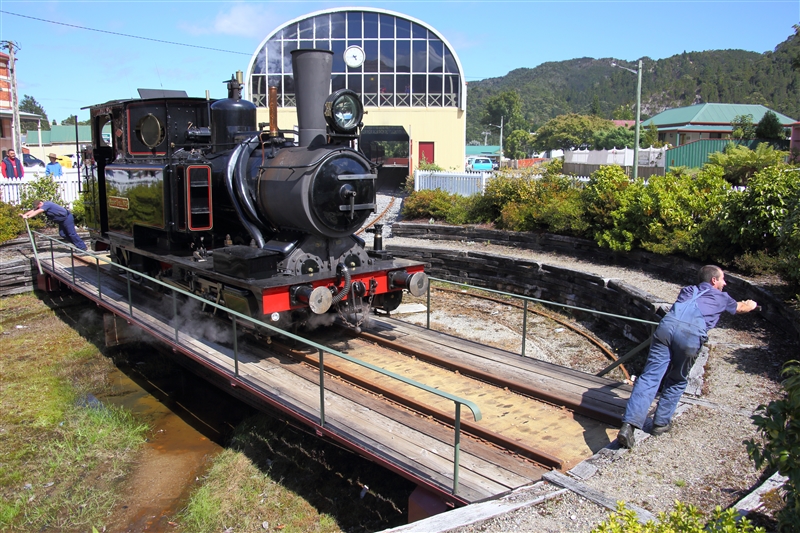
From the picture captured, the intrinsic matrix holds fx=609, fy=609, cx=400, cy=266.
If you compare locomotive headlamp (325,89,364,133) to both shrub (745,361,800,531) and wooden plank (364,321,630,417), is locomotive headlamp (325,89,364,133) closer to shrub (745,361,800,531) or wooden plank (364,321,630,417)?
wooden plank (364,321,630,417)

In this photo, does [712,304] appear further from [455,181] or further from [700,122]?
[700,122]

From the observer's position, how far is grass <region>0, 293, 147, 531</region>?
5.45 meters

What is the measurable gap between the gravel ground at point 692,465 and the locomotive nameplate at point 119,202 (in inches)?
289

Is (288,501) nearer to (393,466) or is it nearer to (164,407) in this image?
(393,466)

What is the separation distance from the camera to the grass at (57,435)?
17.9ft

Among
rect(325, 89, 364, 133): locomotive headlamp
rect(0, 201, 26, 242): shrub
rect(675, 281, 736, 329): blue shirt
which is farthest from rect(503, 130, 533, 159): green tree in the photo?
rect(675, 281, 736, 329): blue shirt

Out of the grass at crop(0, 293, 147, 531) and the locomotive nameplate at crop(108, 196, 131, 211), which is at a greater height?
the locomotive nameplate at crop(108, 196, 131, 211)

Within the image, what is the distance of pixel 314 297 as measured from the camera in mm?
6328

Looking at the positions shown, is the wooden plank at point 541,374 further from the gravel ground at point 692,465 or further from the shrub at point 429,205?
the shrub at point 429,205

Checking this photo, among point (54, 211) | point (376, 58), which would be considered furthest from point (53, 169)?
point (376, 58)

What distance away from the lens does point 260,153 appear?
24.4 feet

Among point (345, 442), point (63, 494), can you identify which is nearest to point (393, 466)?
point (345, 442)

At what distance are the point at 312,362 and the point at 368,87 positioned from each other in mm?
25026

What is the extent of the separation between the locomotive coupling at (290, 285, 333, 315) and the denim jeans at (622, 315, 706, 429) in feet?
10.4
